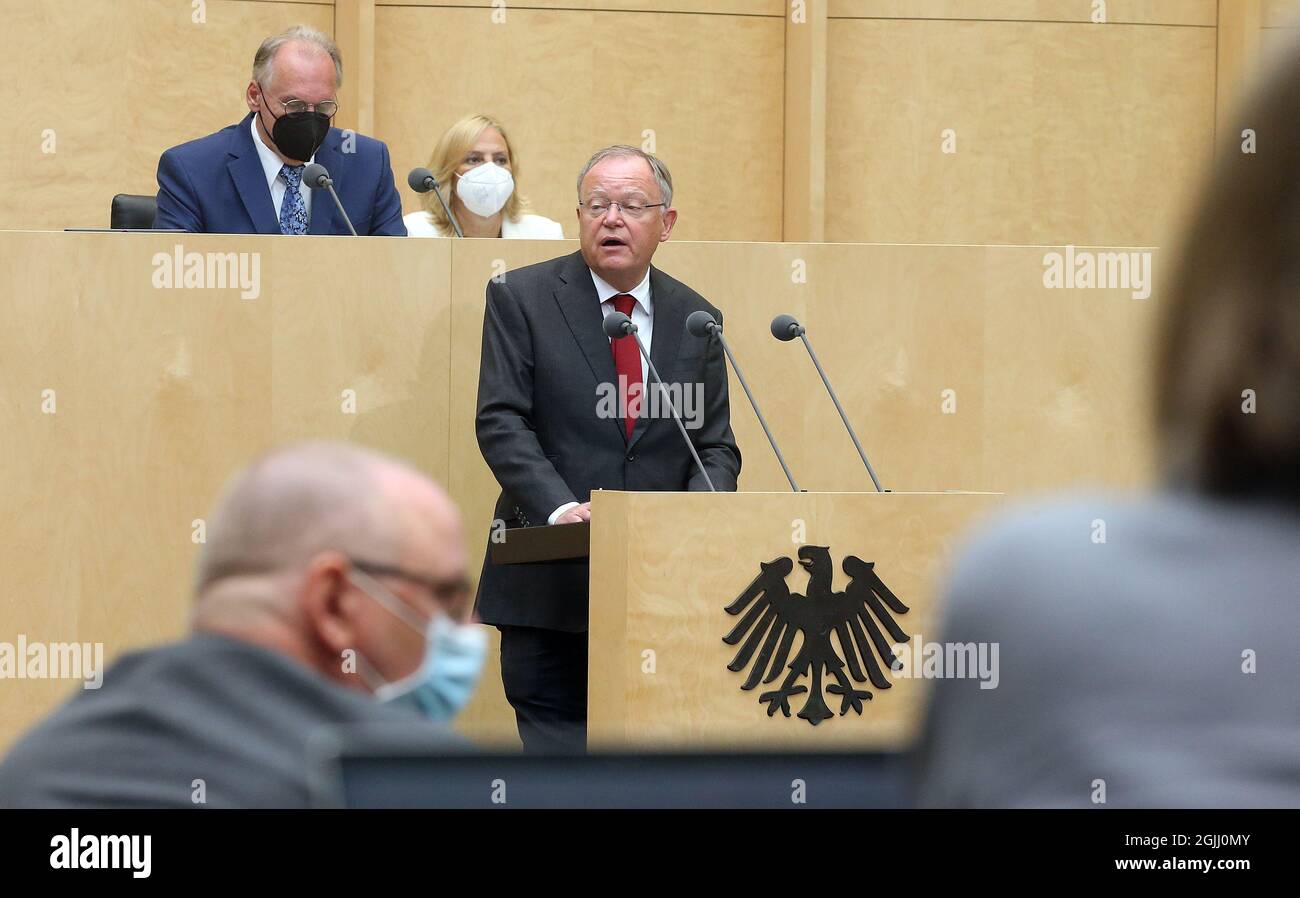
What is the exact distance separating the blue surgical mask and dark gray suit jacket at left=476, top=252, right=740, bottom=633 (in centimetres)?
271

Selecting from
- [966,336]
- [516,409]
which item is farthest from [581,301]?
[966,336]

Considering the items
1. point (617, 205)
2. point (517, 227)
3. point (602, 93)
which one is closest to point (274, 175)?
point (517, 227)

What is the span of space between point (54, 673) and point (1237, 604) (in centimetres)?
378

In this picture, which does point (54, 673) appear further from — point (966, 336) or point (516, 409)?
point (966, 336)

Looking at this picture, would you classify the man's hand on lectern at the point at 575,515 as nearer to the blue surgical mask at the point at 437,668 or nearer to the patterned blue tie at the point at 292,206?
the patterned blue tie at the point at 292,206

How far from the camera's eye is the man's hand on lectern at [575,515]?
3521 mm

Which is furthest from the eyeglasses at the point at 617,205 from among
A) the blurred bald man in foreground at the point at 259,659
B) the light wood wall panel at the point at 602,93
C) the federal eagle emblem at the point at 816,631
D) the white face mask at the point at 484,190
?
the blurred bald man in foreground at the point at 259,659

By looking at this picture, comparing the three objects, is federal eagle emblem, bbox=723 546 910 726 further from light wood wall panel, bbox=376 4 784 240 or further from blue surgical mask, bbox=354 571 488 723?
light wood wall panel, bbox=376 4 784 240

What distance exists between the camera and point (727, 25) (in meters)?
6.94

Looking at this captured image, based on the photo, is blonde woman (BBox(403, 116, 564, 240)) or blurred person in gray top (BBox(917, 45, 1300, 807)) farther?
blonde woman (BBox(403, 116, 564, 240))

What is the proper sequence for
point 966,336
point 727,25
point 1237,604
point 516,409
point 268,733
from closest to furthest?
point 1237,604 → point 268,733 → point 516,409 → point 966,336 → point 727,25

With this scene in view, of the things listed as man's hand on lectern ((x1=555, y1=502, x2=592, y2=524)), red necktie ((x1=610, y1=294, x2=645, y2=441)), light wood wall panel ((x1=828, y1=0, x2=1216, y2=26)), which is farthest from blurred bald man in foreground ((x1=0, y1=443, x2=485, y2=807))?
light wood wall panel ((x1=828, y1=0, x2=1216, y2=26))

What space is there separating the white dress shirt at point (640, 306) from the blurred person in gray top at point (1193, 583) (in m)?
3.29

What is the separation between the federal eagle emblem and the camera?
3.22m
